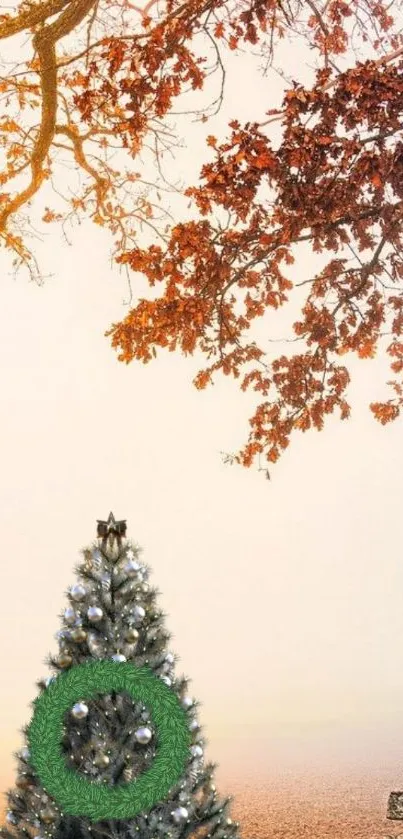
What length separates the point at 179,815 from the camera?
377 centimetres

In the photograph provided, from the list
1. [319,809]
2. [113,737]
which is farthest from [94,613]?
[319,809]

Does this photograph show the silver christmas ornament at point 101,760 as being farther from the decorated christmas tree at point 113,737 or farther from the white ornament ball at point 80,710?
the white ornament ball at point 80,710

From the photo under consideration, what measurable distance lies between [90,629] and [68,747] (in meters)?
0.57

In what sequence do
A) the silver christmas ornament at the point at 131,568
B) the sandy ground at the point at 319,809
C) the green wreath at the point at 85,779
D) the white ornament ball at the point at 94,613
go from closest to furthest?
the green wreath at the point at 85,779 < the white ornament ball at the point at 94,613 < the silver christmas ornament at the point at 131,568 < the sandy ground at the point at 319,809

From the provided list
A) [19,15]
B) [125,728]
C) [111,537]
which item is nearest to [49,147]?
[19,15]

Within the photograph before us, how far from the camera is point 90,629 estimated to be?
3.92 metres

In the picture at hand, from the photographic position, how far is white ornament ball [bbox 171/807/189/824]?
148 inches

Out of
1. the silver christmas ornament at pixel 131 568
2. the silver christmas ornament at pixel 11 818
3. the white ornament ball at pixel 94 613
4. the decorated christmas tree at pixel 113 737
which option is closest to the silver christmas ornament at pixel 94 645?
the decorated christmas tree at pixel 113 737

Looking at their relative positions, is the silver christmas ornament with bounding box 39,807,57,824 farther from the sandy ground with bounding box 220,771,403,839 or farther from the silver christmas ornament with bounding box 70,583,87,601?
the sandy ground with bounding box 220,771,403,839

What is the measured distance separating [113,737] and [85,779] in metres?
0.23

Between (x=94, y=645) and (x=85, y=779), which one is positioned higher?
(x=94, y=645)

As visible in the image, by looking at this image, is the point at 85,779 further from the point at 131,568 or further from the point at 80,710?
the point at 131,568

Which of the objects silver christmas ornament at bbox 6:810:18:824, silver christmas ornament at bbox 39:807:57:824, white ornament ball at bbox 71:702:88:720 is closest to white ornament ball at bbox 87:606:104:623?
white ornament ball at bbox 71:702:88:720

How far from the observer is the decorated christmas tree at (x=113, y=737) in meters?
3.72
